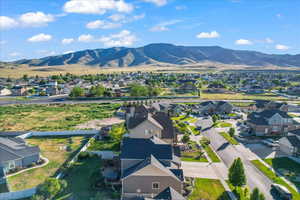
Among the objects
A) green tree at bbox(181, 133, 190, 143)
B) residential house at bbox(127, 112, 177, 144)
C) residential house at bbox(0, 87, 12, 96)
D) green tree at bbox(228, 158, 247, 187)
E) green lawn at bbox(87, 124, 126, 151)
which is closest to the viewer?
green tree at bbox(228, 158, 247, 187)

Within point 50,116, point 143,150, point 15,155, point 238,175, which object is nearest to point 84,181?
point 143,150

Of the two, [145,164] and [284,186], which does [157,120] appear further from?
[284,186]

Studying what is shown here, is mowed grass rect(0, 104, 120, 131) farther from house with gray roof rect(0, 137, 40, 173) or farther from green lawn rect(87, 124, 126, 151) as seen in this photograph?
house with gray roof rect(0, 137, 40, 173)

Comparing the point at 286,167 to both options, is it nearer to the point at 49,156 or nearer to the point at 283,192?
the point at 283,192

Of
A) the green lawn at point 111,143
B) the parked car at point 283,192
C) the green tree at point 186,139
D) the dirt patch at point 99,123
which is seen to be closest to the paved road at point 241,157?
the parked car at point 283,192

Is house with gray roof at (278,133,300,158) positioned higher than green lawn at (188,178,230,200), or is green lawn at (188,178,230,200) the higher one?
house with gray roof at (278,133,300,158)

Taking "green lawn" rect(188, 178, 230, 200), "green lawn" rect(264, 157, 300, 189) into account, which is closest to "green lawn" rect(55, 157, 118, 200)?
"green lawn" rect(188, 178, 230, 200)

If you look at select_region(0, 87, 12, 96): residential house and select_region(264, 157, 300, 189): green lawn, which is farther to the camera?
select_region(0, 87, 12, 96): residential house
